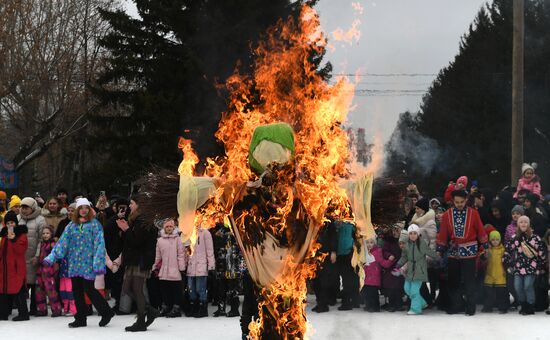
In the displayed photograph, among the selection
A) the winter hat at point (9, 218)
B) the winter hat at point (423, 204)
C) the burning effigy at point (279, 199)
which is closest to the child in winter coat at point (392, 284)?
the winter hat at point (423, 204)

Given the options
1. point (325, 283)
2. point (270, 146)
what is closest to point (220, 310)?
point (325, 283)

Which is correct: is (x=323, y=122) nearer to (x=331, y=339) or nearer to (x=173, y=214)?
(x=173, y=214)

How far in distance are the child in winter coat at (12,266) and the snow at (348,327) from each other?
0.30 meters

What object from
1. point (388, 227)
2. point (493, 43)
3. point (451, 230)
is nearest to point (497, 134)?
point (493, 43)

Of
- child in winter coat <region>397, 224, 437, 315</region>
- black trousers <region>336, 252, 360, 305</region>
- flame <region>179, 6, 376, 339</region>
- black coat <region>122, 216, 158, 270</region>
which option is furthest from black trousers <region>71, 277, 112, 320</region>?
flame <region>179, 6, 376, 339</region>

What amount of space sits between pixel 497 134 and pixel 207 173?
29.7 meters

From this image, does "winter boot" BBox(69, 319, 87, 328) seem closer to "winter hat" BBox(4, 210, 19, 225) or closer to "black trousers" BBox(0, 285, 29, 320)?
"black trousers" BBox(0, 285, 29, 320)

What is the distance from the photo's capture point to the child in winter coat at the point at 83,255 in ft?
40.0

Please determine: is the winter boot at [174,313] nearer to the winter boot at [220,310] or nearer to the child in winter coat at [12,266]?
the winter boot at [220,310]

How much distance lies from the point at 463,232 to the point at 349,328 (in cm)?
246

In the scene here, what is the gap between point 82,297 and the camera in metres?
12.5

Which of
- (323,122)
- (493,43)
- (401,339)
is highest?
(493,43)

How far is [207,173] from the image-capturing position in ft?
23.5

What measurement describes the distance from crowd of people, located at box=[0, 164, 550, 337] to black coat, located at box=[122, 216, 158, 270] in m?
0.01
